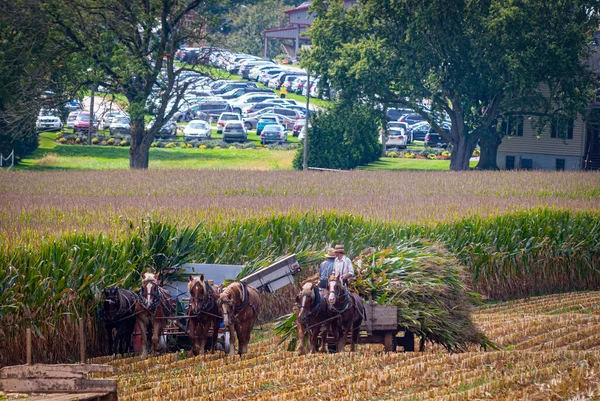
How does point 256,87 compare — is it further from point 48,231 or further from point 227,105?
point 48,231

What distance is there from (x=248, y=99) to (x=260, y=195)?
52871 mm

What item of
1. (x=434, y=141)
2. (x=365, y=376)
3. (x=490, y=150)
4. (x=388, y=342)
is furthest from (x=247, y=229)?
(x=434, y=141)

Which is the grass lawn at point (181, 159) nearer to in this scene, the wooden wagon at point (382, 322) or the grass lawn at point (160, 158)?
the grass lawn at point (160, 158)

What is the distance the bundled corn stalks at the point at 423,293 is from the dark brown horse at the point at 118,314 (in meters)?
4.21

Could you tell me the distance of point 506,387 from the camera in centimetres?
1434

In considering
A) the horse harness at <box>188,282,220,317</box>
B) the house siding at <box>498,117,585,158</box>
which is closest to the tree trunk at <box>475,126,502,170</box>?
the house siding at <box>498,117,585,158</box>

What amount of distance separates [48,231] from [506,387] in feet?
37.6

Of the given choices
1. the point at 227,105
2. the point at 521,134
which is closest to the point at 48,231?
the point at 521,134

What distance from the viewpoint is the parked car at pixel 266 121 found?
3162 inches

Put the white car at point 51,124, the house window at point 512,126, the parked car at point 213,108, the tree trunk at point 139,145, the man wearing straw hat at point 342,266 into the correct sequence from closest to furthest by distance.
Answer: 1. the man wearing straw hat at point 342,266
2. the tree trunk at point 139,145
3. the house window at point 512,126
4. the white car at point 51,124
5. the parked car at point 213,108

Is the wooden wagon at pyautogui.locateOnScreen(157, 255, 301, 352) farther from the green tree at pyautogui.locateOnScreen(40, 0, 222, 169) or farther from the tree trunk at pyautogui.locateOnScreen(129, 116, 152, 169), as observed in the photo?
the tree trunk at pyautogui.locateOnScreen(129, 116, 152, 169)

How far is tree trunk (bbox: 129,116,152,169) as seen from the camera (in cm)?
5738

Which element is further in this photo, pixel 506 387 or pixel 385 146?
pixel 385 146

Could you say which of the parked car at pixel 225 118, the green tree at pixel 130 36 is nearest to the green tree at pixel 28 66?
the green tree at pixel 130 36
